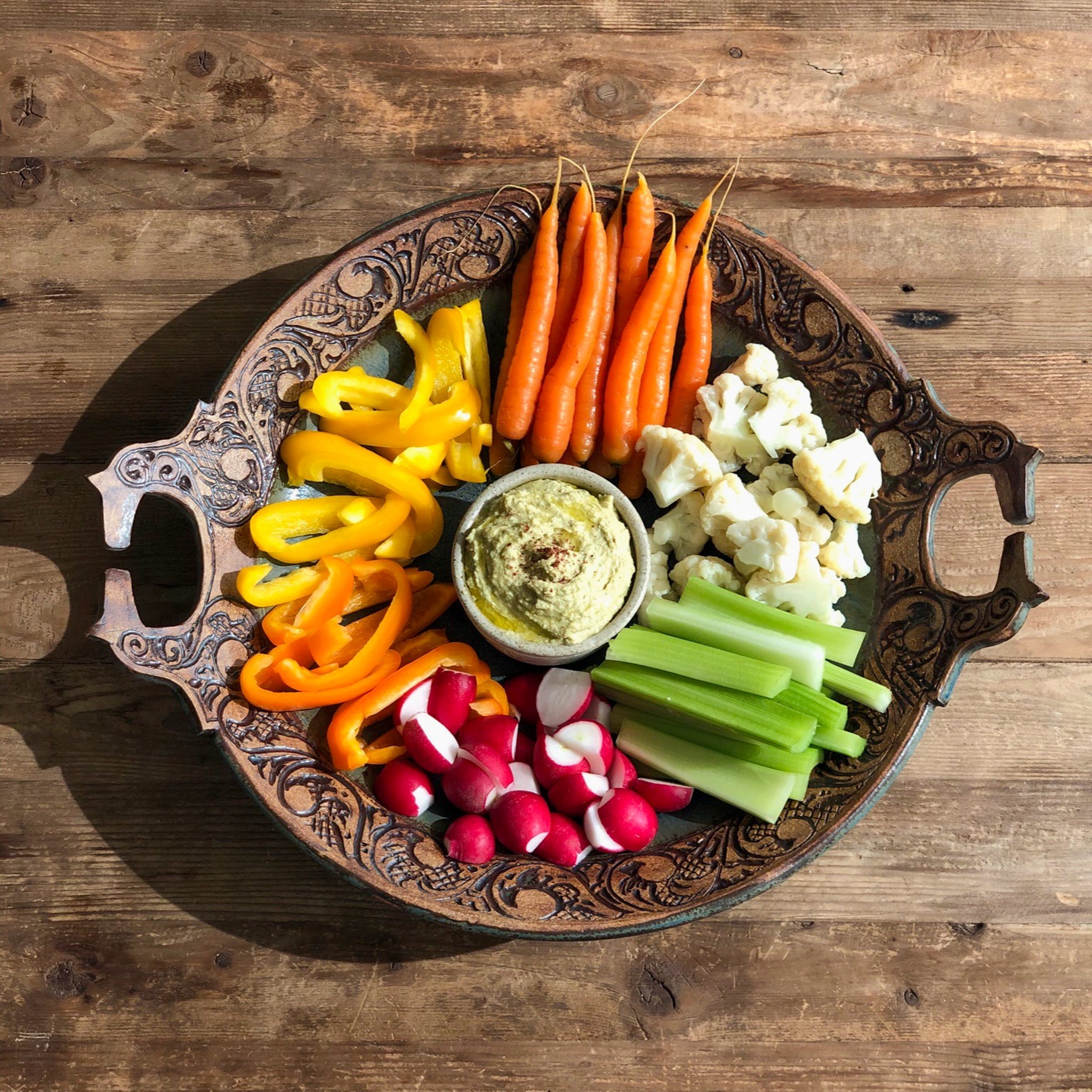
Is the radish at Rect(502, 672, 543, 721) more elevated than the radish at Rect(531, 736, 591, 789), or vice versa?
the radish at Rect(502, 672, 543, 721)

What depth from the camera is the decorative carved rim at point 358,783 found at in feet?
7.54

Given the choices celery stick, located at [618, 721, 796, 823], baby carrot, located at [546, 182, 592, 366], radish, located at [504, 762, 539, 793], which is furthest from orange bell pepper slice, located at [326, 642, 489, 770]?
baby carrot, located at [546, 182, 592, 366]

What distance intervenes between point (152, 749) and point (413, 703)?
832mm

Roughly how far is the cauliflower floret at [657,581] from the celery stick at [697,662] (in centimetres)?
10

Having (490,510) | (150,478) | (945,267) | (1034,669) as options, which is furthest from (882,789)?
(150,478)

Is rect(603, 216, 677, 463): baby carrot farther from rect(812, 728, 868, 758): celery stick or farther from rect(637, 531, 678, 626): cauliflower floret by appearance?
rect(812, 728, 868, 758): celery stick

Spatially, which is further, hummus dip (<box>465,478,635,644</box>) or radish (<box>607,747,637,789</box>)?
radish (<box>607,747,637,789</box>)

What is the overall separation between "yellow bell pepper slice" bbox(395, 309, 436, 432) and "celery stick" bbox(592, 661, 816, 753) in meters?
0.82

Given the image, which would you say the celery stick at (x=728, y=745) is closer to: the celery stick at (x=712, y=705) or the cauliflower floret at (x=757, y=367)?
the celery stick at (x=712, y=705)

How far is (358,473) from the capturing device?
8.22 ft

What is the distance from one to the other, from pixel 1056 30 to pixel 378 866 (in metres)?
3.42

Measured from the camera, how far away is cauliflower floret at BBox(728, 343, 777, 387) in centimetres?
260

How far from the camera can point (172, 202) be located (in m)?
3.01

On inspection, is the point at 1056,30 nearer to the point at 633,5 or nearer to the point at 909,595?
the point at 633,5
